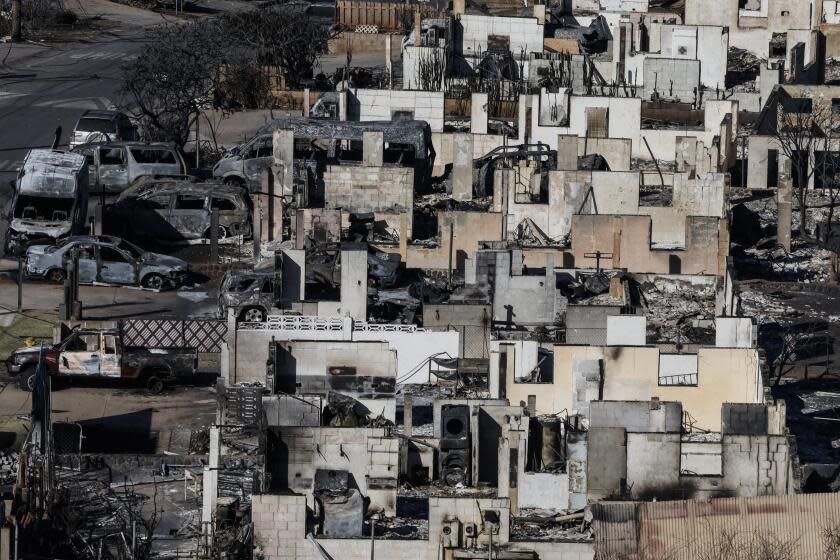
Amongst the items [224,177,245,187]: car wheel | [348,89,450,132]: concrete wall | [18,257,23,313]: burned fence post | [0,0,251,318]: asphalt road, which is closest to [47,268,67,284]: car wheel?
[0,0,251,318]: asphalt road

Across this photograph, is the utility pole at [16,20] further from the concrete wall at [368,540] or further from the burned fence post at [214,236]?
the concrete wall at [368,540]

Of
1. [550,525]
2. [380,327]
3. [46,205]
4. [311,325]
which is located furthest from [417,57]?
[550,525]

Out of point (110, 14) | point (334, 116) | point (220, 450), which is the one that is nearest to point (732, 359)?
point (220, 450)

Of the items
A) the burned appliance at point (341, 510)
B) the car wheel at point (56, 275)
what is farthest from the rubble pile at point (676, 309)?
the burned appliance at point (341, 510)

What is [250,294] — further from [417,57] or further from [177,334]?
[417,57]

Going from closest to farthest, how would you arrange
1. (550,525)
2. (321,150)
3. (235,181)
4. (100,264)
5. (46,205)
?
(550,525)
(100,264)
(46,205)
(235,181)
(321,150)

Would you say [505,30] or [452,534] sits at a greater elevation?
[505,30]
